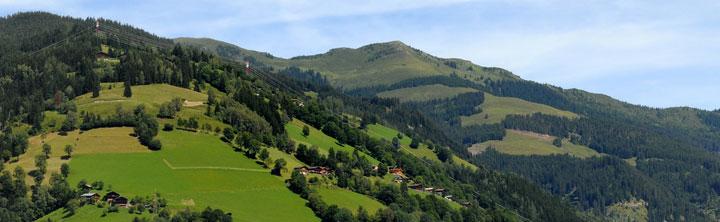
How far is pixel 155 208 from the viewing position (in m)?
186

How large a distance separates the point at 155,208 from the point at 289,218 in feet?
89.2

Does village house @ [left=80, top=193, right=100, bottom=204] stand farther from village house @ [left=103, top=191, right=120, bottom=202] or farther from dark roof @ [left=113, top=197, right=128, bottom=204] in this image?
dark roof @ [left=113, top=197, right=128, bottom=204]

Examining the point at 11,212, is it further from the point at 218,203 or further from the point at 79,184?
the point at 218,203

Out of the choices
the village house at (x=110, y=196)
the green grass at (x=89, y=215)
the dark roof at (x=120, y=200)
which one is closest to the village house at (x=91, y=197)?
the village house at (x=110, y=196)

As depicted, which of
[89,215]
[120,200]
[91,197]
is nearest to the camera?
[89,215]

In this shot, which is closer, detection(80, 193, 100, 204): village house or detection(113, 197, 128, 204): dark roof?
detection(113, 197, 128, 204): dark roof

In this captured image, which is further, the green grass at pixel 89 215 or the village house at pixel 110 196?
the village house at pixel 110 196

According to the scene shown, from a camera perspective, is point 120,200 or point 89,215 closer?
point 89,215

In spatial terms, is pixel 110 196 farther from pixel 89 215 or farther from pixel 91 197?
pixel 89 215

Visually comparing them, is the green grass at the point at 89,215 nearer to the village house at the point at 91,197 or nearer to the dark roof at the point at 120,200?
the village house at the point at 91,197

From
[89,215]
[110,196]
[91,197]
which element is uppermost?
[110,196]

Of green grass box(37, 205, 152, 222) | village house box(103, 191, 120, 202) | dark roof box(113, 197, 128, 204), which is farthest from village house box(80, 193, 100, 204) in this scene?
dark roof box(113, 197, 128, 204)

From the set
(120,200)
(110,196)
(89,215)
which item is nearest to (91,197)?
(110,196)

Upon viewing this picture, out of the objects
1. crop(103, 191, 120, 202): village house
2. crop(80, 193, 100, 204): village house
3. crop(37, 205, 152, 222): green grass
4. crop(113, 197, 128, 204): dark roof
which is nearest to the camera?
crop(37, 205, 152, 222): green grass
